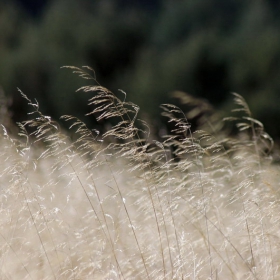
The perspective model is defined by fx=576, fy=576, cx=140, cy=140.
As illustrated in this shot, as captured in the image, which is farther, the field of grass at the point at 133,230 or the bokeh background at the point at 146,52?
the bokeh background at the point at 146,52

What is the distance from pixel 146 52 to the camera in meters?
16.9

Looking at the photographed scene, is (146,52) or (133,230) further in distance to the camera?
(146,52)

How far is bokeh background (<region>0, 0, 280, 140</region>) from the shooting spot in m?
15.3

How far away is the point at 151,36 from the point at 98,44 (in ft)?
5.78

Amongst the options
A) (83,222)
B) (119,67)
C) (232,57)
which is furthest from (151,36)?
(83,222)

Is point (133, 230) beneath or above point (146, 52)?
above

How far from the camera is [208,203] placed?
332 centimetres

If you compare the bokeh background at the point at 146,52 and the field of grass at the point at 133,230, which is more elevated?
the field of grass at the point at 133,230

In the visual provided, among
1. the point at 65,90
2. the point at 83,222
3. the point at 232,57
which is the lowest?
the point at 65,90

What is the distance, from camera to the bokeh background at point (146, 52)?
50.3ft

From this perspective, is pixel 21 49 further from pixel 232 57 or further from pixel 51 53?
pixel 232 57

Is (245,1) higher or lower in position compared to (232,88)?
higher

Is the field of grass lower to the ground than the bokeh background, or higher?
higher

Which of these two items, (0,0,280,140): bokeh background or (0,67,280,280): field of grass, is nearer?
(0,67,280,280): field of grass
